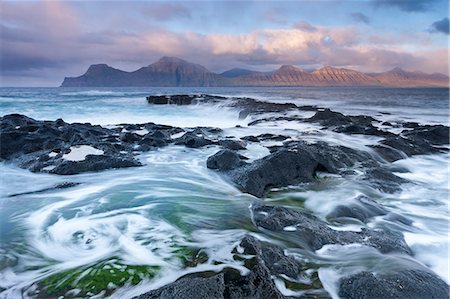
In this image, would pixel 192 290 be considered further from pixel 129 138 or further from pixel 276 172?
pixel 129 138

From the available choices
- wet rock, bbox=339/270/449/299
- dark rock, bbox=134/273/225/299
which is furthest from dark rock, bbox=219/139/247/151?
dark rock, bbox=134/273/225/299

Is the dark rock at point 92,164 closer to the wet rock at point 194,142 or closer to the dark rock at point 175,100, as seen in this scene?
the wet rock at point 194,142

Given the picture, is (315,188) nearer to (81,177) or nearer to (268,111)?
(81,177)

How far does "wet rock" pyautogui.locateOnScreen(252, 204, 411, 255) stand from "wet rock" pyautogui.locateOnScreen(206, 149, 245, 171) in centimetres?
242

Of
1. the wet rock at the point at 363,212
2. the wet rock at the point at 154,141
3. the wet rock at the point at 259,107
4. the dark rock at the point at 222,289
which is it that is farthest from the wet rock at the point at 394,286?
the wet rock at the point at 259,107

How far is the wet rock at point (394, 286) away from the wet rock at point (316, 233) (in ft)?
2.15

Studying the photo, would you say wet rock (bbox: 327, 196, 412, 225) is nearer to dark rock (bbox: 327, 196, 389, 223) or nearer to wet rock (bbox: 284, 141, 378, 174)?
dark rock (bbox: 327, 196, 389, 223)

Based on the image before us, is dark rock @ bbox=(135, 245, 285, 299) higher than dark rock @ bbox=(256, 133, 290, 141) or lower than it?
lower

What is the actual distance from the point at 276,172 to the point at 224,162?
1367mm

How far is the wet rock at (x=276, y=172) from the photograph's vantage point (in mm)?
6246

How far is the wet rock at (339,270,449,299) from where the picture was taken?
3.20 m

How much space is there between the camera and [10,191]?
6.23 metres

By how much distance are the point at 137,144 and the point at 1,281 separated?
698 cm

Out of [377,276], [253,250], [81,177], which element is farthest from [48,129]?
[377,276]
